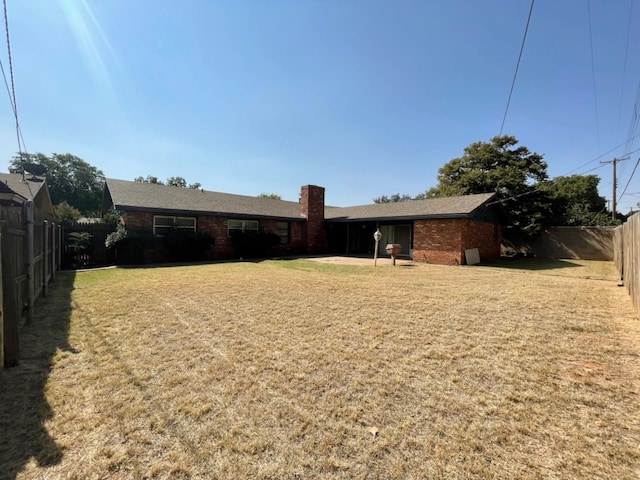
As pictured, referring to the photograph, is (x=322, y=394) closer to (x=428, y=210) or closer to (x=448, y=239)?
(x=448, y=239)

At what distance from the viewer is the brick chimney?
19.1 meters

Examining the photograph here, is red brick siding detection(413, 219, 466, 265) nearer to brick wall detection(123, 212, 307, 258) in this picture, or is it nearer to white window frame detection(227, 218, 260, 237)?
brick wall detection(123, 212, 307, 258)

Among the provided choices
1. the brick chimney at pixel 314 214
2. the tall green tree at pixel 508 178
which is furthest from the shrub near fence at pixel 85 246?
the tall green tree at pixel 508 178

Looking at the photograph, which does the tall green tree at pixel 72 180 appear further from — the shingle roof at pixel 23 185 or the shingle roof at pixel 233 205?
the shingle roof at pixel 23 185

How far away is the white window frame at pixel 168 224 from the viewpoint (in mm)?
13758

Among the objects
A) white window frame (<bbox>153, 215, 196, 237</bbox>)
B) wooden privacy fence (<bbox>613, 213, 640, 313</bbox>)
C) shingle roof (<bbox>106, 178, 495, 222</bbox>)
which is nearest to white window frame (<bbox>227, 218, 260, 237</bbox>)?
shingle roof (<bbox>106, 178, 495, 222</bbox>)

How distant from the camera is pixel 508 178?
2097 cm

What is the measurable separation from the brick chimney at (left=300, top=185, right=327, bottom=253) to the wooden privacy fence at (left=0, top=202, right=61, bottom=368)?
1367 cm

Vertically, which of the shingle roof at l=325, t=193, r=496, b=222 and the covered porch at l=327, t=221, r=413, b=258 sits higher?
the shingle roof at l=325, t=193, r=496, b=222

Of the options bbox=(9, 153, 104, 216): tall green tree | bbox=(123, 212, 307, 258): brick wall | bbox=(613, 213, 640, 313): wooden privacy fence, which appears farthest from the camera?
bbox=(9, 153, 104, 216): tall green tree

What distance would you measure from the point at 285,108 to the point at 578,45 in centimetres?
1088

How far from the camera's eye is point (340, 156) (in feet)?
69.2

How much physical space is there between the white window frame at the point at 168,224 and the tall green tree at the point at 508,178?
18.4 m

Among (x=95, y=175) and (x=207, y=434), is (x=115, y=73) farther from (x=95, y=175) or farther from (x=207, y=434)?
(x=95, y=175)
